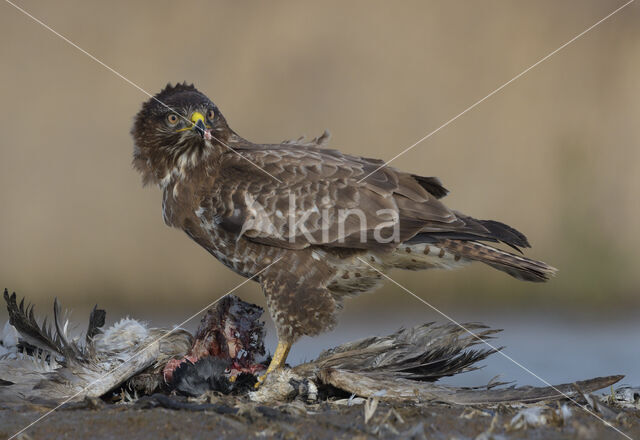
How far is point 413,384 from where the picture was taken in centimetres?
401

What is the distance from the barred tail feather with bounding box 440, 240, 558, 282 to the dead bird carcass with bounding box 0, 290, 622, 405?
1.86 feet

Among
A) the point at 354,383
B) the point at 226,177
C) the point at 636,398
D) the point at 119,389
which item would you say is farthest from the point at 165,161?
the point at 636,398

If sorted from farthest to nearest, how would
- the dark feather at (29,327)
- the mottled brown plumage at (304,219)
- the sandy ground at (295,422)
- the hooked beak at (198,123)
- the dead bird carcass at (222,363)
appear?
the hooked beak at (198,123), the mottled brown plumage at (304,219), the dark feather at (29,327), the dead bird carcass at (222,363), the sandy ground at (295,422)

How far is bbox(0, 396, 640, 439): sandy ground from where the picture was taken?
3.00m

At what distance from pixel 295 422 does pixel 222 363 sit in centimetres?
101

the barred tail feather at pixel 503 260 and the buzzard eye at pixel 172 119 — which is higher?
the buzzard eye at pixel 172 119

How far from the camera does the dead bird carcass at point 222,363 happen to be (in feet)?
12.7

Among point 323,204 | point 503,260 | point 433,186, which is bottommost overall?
point 503,260

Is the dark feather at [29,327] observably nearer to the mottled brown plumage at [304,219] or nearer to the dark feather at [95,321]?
the dark feather at [95,321]

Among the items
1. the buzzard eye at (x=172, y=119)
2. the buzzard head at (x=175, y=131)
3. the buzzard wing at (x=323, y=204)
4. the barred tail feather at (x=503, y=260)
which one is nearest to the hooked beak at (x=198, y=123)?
the buzzard head at (x=175, y=131)

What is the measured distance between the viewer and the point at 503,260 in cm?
495

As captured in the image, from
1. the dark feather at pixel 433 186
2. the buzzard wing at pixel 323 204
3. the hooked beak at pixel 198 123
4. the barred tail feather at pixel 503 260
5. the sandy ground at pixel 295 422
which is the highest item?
the hooked beak at pixel 198 123

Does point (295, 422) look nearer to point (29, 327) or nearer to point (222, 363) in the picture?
point (222, 363)

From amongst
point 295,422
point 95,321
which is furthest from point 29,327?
point 295,422
